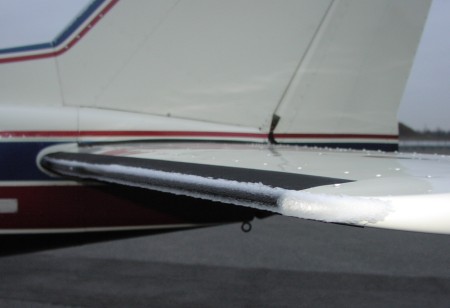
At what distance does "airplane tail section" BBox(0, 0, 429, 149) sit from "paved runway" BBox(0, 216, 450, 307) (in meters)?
Result: 0.72

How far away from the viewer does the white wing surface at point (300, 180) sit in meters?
0.96

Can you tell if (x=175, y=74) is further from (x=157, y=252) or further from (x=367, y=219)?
(x=157, y=252)

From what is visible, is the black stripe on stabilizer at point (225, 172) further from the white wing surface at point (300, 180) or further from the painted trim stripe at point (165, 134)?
the painted trim stripe at point (165, 134)

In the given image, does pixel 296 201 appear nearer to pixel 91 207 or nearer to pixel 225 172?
pixel 225 172

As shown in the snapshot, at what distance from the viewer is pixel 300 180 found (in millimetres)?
Result: 1268

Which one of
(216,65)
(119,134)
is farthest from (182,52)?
(119,134)

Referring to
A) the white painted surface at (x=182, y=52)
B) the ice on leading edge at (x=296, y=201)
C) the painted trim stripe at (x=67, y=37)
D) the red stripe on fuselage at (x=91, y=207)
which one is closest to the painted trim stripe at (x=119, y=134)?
the white painted surface at (x=182, y=52)

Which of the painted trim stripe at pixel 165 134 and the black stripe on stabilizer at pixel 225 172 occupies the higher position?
the painted trim stripe at pixel 165 134

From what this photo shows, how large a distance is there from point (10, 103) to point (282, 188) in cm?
193

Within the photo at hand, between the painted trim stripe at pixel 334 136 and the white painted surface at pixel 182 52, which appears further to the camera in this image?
the painted trim stripe at pixel 334 136

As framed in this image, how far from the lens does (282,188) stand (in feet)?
3.85

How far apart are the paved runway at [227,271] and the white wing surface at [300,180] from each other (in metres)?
0.81

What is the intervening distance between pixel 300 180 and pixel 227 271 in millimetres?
3068

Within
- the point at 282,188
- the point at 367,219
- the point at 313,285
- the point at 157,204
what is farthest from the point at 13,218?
the point at 313,285
